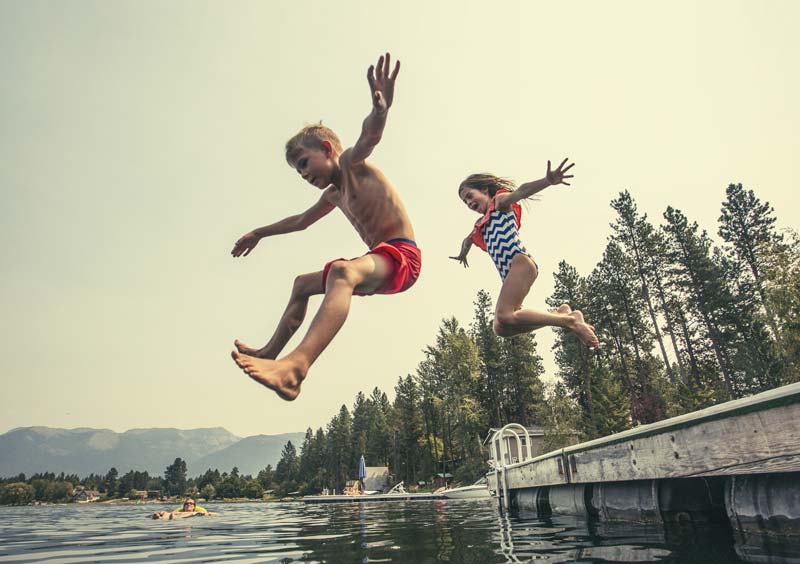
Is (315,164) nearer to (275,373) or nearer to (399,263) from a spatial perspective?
(399,263)

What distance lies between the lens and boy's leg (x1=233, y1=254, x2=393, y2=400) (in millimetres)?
2385

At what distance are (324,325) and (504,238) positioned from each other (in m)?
2.49

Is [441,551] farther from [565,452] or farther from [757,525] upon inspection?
[565,452]

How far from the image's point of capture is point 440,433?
6031 centimetres

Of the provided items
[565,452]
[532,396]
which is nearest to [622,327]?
[532,396]

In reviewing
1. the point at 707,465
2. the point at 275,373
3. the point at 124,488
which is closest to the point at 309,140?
the point at 275,373

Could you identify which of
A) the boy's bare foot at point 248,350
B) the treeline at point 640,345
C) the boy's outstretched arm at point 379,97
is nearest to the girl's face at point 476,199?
the boy's outstretched arm at point 379,97

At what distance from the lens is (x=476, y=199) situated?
4.90m

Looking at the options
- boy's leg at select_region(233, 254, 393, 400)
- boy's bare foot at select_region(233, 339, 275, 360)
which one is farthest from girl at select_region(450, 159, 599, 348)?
boy's bare foot at select_region(233, 339, 275, 360)

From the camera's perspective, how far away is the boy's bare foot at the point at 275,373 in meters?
2.34

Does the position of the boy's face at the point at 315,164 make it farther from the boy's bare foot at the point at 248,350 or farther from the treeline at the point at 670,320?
the treeline at the point at 670,320

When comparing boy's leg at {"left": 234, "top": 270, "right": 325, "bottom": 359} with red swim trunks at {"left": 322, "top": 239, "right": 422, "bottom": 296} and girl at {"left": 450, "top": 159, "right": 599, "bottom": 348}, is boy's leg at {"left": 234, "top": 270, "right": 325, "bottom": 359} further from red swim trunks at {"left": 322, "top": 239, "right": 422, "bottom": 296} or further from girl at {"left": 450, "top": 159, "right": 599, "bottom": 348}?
girl at {"left": 450, "top": 159, "right": 599, "bottom": 348}

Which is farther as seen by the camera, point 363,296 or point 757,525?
point 363,296

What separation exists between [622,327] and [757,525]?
137ft
